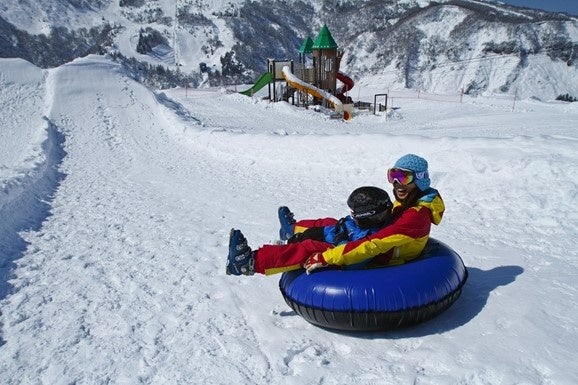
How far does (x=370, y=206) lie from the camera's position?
342 centimetres

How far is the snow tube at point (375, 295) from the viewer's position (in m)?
2.96

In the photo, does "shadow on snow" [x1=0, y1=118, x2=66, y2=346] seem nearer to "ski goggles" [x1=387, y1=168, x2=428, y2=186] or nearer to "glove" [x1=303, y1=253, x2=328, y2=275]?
"glove" [x1=303, y1=253, x2=328, y2=275]

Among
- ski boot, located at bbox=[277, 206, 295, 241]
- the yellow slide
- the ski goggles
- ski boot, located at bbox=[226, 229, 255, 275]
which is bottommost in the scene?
the yellow slide

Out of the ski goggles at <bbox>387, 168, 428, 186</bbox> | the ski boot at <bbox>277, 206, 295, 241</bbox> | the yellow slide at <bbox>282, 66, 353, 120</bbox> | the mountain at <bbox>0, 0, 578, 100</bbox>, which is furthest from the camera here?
the mountain at <bbox>0, 0, 578, 100</bbox>

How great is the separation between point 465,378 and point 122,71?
21.5 meters

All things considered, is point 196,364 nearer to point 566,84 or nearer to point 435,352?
point 435,352

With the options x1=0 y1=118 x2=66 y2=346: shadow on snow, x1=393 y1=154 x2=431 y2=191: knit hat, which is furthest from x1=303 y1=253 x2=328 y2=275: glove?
x1=0 y1=118 x2=66 y2=346: shadow on snow

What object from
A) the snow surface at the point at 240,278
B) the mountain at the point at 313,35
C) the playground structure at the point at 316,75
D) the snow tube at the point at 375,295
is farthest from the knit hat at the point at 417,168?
the mountain at the point at 313,35

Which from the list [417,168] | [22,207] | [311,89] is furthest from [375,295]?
[311,89]

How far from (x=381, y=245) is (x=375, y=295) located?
415 mm

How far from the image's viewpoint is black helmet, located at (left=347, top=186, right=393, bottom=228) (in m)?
3.42

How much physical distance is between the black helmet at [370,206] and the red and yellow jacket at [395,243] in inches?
5.0

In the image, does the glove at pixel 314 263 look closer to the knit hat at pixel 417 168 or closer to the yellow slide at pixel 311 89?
the knit hat at pixel 417 168

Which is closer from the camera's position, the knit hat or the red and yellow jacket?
the red and yellow jacket
